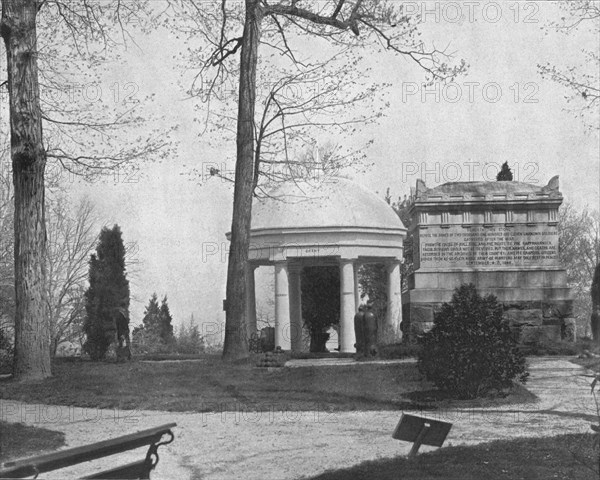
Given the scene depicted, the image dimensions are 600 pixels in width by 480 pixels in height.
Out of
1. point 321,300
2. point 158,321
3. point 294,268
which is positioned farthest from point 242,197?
point 158,321

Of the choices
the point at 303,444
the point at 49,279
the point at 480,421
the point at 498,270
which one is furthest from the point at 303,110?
the point at 49,279

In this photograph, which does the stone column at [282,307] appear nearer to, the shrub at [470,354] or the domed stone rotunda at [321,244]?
the domed stone rotunda at [321,244]

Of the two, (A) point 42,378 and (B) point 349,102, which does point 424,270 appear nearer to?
(B) point 349,102

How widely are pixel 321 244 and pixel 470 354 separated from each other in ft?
64.5

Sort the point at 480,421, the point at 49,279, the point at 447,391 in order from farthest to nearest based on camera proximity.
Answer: the point at 49,279
the point at 447,391
the point at 480,421

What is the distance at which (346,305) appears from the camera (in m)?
35.2

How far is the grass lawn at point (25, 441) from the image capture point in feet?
32.5

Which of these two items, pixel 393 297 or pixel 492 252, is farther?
pixel 393 297

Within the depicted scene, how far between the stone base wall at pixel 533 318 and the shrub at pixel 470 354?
29.9ft

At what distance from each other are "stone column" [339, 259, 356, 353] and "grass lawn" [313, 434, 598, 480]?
24569 mm

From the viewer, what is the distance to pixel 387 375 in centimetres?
1719

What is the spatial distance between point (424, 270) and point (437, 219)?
1388mm

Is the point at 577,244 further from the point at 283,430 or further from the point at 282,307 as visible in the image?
the point at 283,430

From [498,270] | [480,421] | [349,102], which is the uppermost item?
[349,102]
